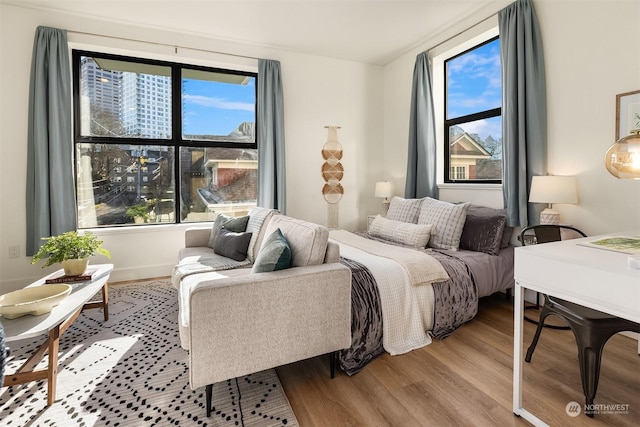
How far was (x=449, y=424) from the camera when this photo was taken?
1522 millimetres

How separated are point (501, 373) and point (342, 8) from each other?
132 inches

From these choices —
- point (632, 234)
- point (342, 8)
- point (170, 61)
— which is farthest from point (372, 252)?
point (170, 61)

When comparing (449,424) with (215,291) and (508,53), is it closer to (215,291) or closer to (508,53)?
(215,291)

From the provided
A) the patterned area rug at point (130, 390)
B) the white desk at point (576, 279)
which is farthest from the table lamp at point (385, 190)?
the patterned area rug at point (130, 390)

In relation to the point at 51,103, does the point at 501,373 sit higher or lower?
lower

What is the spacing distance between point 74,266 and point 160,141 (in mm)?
2021

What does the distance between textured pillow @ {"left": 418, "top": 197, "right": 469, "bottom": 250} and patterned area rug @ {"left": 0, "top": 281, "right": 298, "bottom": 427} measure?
6.13ft

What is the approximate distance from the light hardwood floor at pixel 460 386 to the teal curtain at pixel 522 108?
1.20 metres

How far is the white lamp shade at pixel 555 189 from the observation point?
2498 mm

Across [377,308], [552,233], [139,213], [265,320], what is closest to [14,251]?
[139,213]

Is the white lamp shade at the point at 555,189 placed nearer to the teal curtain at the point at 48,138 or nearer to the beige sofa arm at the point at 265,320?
the beige sofa arm at the point at 265,320

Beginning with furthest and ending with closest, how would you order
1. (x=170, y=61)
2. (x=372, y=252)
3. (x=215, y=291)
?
(x=170, y=61)
(x=372, y=252)
(x=215, y=291)

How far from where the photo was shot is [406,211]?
11.5 feet

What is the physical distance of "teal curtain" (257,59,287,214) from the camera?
415 cm
